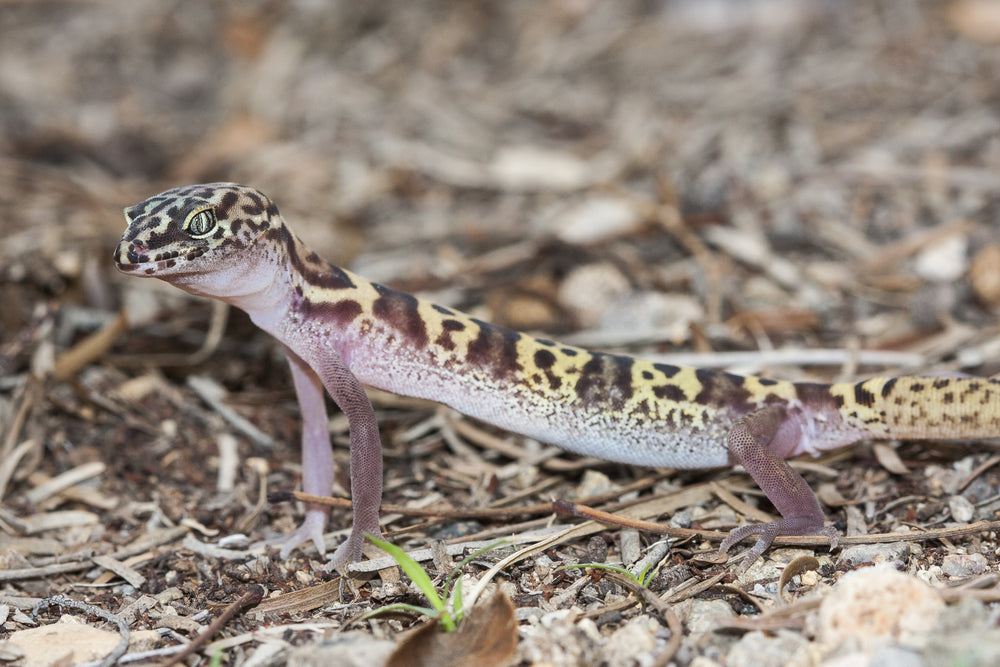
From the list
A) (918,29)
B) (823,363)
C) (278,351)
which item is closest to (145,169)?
(278,351)

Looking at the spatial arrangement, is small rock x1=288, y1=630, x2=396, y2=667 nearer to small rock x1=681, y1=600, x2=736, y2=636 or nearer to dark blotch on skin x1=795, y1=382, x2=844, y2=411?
small rock x1=681, y1=600, x2=736, y2=636

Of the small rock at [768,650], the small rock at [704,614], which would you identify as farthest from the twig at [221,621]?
the small rock at [768,650]

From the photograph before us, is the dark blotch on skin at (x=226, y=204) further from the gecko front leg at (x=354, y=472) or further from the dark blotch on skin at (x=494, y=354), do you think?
the dark blotch on skin at (x=494, y=354)

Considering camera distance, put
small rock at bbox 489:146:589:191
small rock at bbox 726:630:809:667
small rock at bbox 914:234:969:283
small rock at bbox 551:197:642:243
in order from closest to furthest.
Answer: small rock at bbox 726:630:809:667 → small rock at bbox 914:234:969:283 → small rock at bbox 551:197:642:243 → small rock at bbox 489:146:589:191

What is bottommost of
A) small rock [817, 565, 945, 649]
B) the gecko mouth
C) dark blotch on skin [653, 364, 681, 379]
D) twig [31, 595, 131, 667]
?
twig [31, 595, 131, 667]

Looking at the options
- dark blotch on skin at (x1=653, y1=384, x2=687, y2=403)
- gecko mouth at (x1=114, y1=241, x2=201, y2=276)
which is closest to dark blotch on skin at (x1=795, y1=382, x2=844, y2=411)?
dark blotch on skin at (x1=653, y1=384, x2=687, y2=403)

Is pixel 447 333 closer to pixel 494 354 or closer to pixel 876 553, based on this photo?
pixel 494 354

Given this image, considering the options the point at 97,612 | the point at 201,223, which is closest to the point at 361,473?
the point at 97,612
